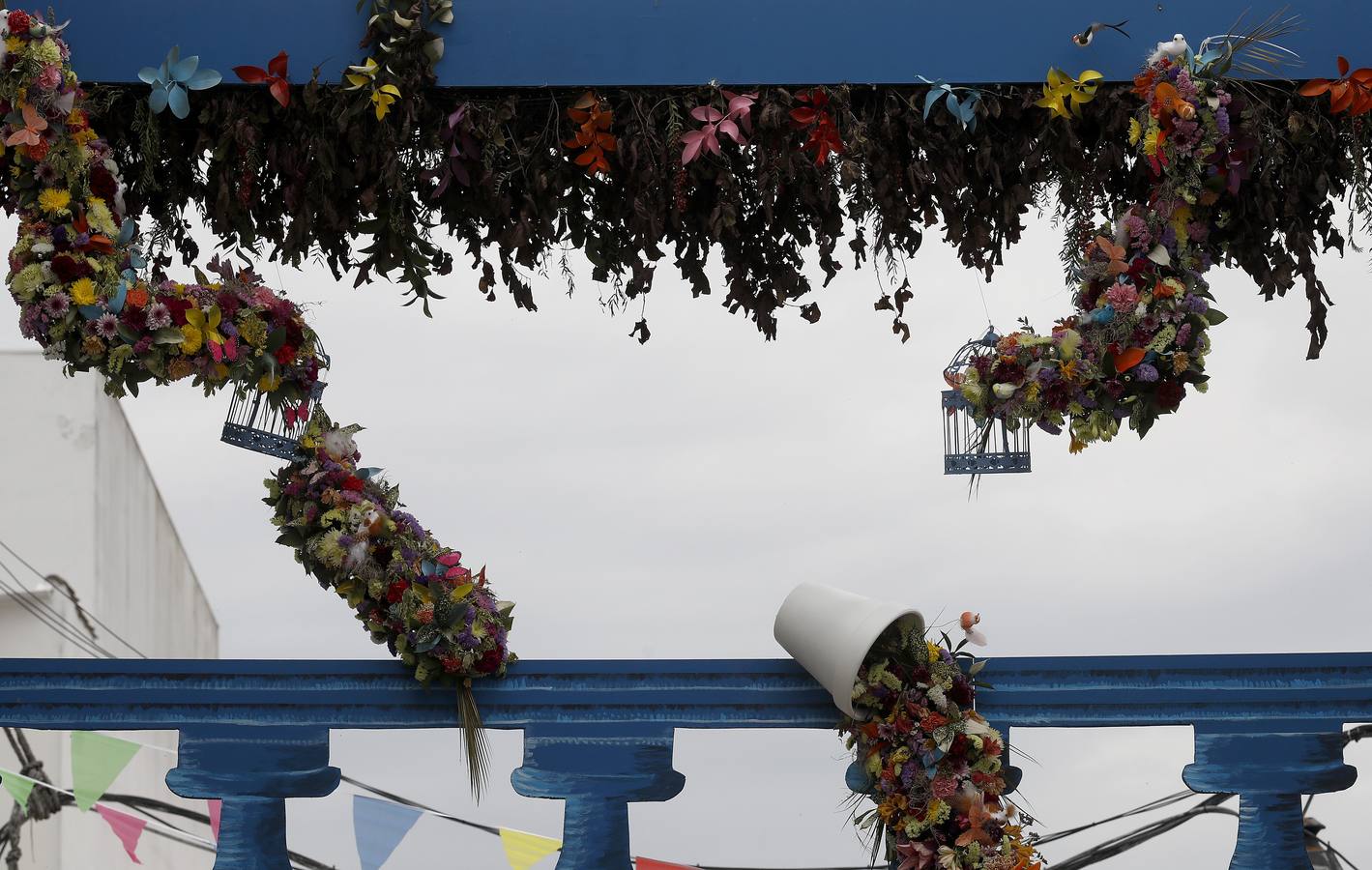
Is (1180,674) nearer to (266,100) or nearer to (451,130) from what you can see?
(451,130)

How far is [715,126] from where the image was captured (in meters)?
3.21

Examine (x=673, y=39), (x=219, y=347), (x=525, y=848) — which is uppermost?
(x=673, y=39)

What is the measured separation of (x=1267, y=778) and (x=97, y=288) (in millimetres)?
2749

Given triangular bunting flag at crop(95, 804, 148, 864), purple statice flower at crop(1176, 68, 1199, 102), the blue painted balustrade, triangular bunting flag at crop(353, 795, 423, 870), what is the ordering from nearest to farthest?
the blue painted balustrade → purple statice flower at crop(1176, 68, 1199, 102) → triangular bunting flag at crop(353, 795, 423, 870) → triangular bunting flag at crop(95, 804, 148, 864)

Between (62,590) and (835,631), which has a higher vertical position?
(62,590)

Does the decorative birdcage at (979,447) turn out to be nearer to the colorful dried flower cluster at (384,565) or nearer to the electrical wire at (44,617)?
the colorful dried flower cluster at (384,565)

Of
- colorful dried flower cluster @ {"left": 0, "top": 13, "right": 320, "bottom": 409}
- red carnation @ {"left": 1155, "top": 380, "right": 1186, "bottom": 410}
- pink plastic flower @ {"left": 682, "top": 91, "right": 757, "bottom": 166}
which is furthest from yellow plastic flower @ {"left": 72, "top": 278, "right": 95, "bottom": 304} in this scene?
red carnation @ {"left": 1155, "top": 380, "right": 1186, "bottom": 410}

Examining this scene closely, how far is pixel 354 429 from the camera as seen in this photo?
10.3 feet

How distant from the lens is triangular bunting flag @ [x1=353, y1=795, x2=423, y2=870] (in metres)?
3.60

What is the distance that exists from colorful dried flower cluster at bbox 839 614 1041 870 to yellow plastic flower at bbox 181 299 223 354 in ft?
5.10

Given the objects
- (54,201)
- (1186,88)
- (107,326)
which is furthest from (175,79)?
(1186,88)

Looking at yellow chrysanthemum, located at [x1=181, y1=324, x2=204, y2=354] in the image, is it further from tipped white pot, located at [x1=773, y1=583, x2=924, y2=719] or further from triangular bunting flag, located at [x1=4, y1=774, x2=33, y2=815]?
triangular bunting flag, located at [x1=4, y1=774, x2=33, y2=815]

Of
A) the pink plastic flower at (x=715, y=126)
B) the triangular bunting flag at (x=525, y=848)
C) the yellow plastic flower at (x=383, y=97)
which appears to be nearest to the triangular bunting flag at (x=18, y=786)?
the triangular bunting flag at (x=525, y=848)

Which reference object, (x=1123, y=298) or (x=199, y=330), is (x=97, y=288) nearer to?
(x=199, y=330)
